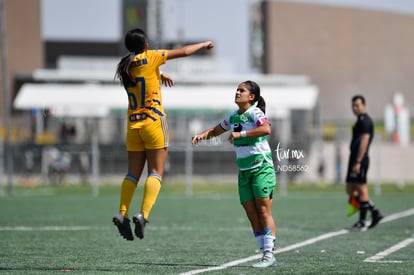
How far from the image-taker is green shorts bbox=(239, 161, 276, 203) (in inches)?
379

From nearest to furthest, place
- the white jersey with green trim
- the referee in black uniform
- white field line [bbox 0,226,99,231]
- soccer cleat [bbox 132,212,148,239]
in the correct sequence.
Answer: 1. soccer cleat [bbox 132,212,148,239]
2. the white jersey with green trim
3. white field line [bbox 0,226,99,231]
4. the referee in black uniform

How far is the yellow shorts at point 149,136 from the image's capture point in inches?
375

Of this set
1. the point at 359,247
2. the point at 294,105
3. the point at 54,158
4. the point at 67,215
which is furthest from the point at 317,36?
the point at 359,247

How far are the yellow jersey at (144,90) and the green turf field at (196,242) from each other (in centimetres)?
152

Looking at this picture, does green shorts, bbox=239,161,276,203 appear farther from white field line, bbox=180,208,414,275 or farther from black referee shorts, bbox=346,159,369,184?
black referee shorts, bbox=346,159,369,184

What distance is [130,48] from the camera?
31.4 feet

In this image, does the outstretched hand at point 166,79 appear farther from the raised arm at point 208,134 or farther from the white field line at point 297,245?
the white field line at point 297,245

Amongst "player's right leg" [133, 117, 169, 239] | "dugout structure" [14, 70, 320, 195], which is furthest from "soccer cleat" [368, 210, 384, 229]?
"dugout structure" [14, 70, 320, 195]

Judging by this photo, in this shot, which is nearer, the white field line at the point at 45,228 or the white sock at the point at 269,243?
the white sock at the point at 269,243

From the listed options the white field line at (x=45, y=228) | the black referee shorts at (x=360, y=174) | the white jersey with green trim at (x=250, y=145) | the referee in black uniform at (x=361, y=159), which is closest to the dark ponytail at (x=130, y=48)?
the white jersey with green trim at (x=250, y=145)

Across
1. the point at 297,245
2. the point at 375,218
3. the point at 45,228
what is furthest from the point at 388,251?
the point at 45,228

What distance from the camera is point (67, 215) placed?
18578mm

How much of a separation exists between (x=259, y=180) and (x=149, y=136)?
4.00 ft

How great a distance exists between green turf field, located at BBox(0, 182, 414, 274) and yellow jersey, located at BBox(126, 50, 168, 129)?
1.52m
